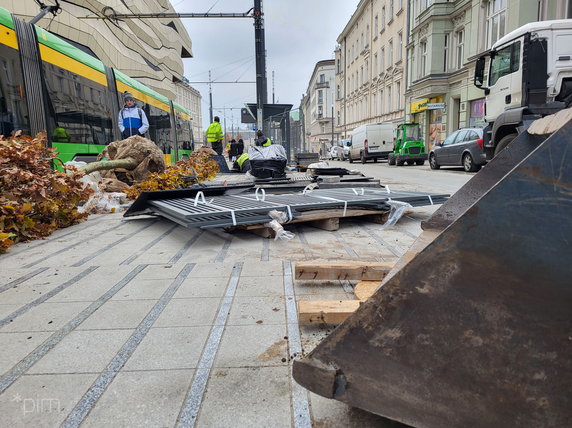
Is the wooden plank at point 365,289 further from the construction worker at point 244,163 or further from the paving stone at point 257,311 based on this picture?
the construction worker at point 244,163

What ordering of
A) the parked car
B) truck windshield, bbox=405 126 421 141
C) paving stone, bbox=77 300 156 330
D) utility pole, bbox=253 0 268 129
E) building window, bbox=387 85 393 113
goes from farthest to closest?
building window, bbox=387 85 393 113, the parked car, truck windshield, bbox=405 126 421 141, utility pole, bbox=253 0 268 129, paving stone, bbox=77 300 156 330

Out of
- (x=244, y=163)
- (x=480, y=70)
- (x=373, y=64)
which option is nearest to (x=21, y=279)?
(x=244, y=163)

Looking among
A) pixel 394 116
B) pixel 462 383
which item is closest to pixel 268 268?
pixel 462 383

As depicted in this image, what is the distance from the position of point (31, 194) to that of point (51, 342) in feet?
11.4

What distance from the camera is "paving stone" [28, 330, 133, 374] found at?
6.56ft

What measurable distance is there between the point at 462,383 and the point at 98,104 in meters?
11.9

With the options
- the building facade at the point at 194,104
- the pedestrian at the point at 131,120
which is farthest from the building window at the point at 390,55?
the building facade at the point at 194,104

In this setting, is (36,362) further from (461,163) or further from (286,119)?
(461,163)

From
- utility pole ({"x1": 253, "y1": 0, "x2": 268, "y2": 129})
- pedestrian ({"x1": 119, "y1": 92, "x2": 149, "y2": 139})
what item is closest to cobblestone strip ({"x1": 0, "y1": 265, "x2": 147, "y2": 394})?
pedestrian ({"x1": 119, "y1": 92, "x2": 149, "y2": 139})

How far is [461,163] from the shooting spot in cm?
1596

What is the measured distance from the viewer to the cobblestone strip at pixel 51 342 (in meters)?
1.93

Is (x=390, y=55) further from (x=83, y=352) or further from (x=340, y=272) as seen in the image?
(x=83, y=352)

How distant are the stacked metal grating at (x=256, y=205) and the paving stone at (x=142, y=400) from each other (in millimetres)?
2509

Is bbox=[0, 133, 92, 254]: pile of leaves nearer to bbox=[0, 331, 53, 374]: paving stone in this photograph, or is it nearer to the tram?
bbox=[0, 331, 53, 374]: paving stone
